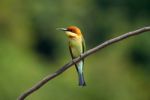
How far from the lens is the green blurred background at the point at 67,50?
34.7 ft

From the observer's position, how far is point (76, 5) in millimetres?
14516

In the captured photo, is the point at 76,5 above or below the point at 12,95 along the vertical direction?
below

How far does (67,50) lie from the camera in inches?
457

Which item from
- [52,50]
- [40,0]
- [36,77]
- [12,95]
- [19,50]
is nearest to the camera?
[12,95]

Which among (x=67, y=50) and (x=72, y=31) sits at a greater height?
(x=72, y=31)

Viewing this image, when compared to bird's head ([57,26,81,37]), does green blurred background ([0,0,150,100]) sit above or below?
below

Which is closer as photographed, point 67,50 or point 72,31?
point 72,31

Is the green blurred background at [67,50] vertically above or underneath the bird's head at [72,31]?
underneath

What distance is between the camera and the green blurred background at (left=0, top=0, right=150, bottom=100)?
10570mm

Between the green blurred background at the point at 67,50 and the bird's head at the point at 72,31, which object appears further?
the green blurred background at the point at 67,50

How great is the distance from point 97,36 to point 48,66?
198 centimetres

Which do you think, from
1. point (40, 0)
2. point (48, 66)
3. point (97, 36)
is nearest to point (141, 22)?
point (97, 36)

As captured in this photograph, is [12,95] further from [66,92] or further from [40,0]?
[40,0]

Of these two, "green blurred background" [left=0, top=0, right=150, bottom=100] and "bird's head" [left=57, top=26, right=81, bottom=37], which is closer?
"bird's head" [left=57, top=26, right=81, bottom=37]
